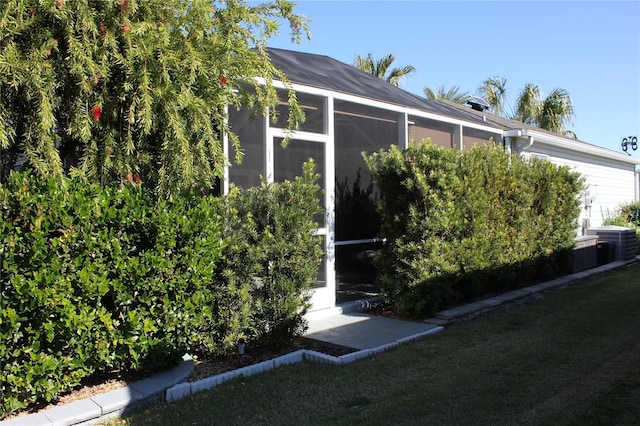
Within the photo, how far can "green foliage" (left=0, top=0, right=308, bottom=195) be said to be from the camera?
11.6ft

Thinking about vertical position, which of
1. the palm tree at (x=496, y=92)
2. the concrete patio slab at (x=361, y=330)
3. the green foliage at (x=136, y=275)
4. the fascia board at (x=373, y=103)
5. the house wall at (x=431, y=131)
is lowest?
the concrete patio slab at (x=361, y=330)

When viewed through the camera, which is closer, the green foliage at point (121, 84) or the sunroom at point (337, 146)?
the green foliage at point (121, 84)

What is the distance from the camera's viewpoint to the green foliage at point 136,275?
331 centimetres

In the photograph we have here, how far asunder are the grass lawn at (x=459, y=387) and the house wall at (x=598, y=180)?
7.18 metres

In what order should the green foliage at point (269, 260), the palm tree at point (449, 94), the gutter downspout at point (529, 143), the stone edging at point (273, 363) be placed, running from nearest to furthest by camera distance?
the stone edging at point (273, 363) < the green foliage at point (269, 260) < the gutter downspout at point (529, 143) < the palm tree at point (449, 94)

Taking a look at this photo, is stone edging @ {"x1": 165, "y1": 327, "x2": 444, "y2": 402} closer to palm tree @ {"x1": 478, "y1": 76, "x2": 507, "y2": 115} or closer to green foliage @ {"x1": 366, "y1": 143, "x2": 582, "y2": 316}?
green foliage @ {"x1": 366, "y1": 143, "x2": 582, "y2": 316}

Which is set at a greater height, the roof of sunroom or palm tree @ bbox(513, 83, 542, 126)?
palm tree @ bbox(513, 83, 542, 126)

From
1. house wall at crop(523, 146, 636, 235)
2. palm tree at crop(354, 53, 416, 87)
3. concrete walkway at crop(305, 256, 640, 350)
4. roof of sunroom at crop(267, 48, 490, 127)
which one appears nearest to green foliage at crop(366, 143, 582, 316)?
concrete walkway at crop(305, 256, 640, 350)

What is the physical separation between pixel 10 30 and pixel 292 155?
350 centimetres

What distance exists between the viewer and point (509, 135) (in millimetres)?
10359

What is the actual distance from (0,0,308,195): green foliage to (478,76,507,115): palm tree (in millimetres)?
21439

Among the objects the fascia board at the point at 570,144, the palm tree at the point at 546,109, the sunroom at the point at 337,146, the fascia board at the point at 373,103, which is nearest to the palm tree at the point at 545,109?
the palm tree at the point at 546,109

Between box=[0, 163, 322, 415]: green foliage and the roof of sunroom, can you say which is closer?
box=[0, 163, 322, 415]: green foliage

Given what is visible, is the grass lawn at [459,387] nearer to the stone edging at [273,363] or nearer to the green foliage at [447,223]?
the stone edging at [273,363]
